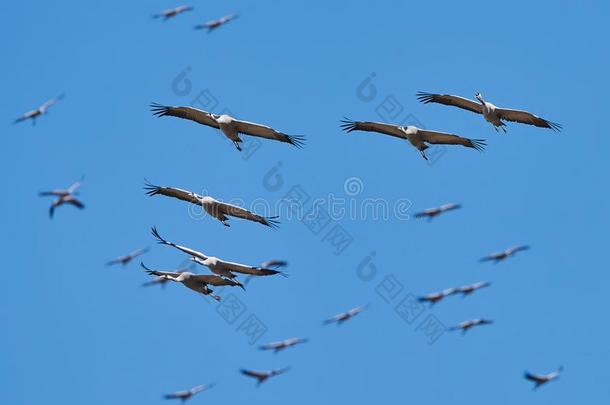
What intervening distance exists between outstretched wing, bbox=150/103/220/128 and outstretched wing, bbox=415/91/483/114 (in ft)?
24.8

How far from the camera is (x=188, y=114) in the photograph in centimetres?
4234

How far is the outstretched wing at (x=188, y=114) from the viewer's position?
41.6 meters

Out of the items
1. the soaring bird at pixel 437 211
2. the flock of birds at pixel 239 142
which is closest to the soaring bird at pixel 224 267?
the flock of birds at pixel 239 142

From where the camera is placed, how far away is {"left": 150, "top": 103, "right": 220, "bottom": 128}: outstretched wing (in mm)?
41562

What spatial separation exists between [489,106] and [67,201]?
604 inches

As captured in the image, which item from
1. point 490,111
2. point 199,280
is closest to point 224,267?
point 199,280

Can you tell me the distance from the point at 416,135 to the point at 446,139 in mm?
1322

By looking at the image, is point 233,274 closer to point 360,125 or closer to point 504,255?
point 360,125

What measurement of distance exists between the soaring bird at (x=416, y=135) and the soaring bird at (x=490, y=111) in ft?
3.21

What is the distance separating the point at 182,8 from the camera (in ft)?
185

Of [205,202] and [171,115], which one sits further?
[171,115]

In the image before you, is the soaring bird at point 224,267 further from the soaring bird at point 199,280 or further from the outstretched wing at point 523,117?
the outstretched wing at point 523,117

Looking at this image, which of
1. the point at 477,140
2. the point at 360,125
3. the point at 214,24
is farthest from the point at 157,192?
the point at 214,24

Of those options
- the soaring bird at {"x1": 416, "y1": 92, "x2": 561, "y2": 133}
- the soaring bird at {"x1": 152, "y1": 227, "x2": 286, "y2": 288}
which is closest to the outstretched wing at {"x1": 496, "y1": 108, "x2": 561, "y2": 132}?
the soaring bird at {"x1": 416, "y1": 92, "x2": 561, "y2": 133}
